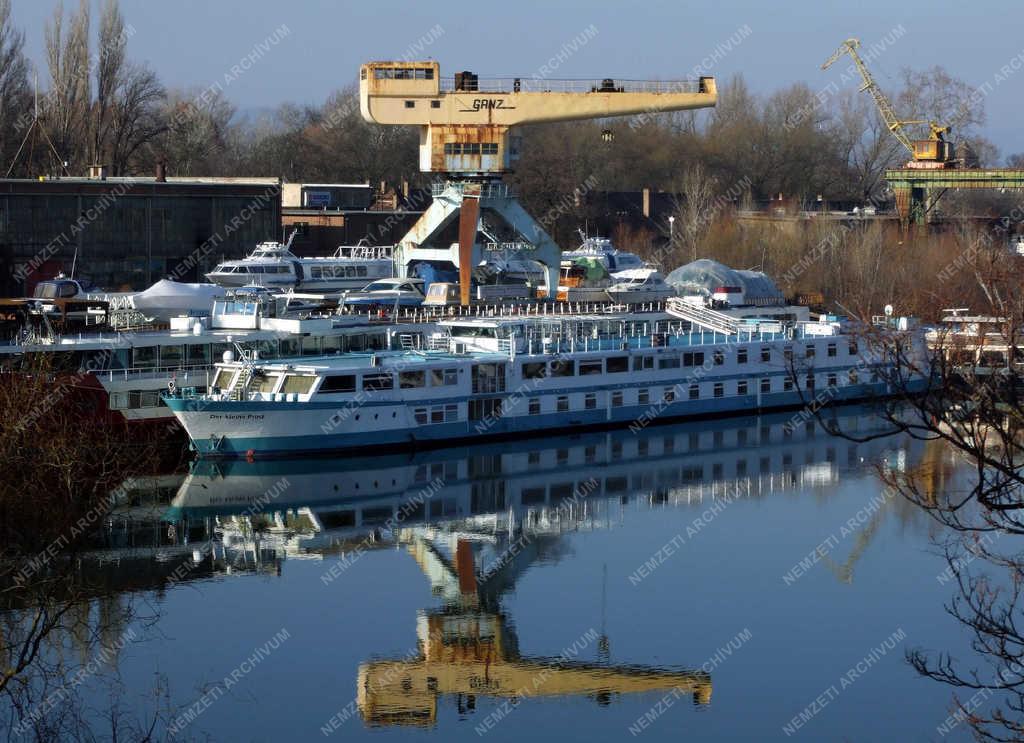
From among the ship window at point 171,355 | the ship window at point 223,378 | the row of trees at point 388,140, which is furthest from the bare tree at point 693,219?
the ship window at point 223,378

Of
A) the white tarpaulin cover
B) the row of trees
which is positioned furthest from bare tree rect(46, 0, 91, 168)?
the white tarpaulin cover

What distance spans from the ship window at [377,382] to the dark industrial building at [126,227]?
16.2m

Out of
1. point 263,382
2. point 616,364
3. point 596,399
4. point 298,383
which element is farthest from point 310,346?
point 616,364

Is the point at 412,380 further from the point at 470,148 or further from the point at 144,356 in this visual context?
the point at 470,148

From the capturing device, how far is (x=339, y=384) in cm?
3309

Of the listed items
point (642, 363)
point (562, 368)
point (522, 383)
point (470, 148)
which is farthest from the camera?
point (470, 148)

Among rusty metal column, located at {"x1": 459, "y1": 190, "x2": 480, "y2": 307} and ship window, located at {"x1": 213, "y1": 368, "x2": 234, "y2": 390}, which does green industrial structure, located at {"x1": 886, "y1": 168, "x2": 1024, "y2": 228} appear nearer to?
rusty metal column, located at {"x1": 459, "y1": 190, "x2": 480, "y2": 307}

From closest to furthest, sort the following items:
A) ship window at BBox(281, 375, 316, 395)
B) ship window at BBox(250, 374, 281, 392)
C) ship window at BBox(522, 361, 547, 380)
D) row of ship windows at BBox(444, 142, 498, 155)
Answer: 1. ship window at BBox(281, 375, 316, 395)
2. ship window at BBox(250, 374, 281, 392)
3. ship window at BBox(522, 361, 547, 380)
4. row of ship windows at BBox(444, 142, 498, 155)

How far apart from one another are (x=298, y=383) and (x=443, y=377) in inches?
140

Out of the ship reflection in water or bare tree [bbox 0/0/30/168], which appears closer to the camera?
the ship reflection in water

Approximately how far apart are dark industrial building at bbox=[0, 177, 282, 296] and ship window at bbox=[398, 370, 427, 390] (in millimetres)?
16208

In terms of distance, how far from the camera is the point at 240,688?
62.4 feet

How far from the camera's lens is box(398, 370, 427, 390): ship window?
34094 millimetres

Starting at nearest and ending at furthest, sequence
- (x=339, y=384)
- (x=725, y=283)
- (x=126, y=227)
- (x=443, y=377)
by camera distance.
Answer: (x=339, y=384) → (x=443, y=377) → (x=725, y=283) → (x=126, y=227)
